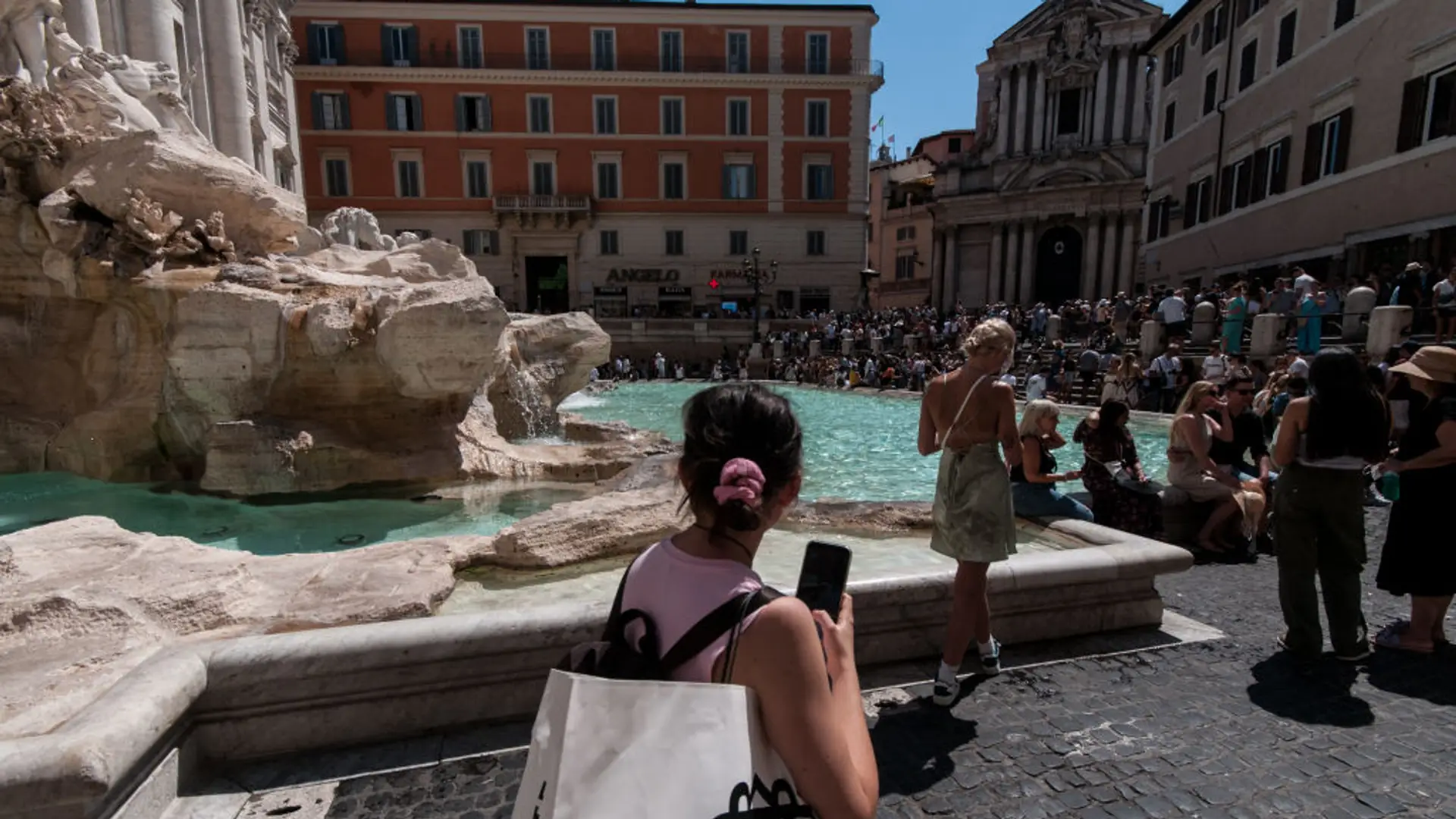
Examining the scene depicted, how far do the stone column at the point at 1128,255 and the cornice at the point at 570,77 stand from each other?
13.0 metres

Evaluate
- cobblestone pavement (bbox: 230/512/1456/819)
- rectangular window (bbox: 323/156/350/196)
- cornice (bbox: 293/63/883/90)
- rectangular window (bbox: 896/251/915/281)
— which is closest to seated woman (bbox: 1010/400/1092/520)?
cobblestone pavement (bbox: 230/512/1456/819)

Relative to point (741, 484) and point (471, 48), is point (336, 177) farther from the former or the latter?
point (741, 484)

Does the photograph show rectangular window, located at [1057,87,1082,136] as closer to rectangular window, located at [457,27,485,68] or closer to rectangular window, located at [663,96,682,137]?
rectangular window, located at [663,96,682,137]

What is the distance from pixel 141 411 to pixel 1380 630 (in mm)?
9842

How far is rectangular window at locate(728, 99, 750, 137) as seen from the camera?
33906mm

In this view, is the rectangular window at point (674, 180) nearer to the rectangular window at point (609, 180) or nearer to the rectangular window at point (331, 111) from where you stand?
the rectangular window at point (609, 180)

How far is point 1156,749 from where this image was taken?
2.58 metres

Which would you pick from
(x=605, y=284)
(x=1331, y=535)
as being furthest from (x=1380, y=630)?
(x=605, y=284)

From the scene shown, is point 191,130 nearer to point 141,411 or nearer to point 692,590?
point 141,411

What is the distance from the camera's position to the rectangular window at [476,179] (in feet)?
109

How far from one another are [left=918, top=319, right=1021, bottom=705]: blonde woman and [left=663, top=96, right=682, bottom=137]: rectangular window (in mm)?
33810

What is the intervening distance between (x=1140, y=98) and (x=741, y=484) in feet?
125

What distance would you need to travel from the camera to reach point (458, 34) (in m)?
32.7

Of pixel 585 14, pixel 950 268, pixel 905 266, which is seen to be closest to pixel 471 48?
pixel 585 14
